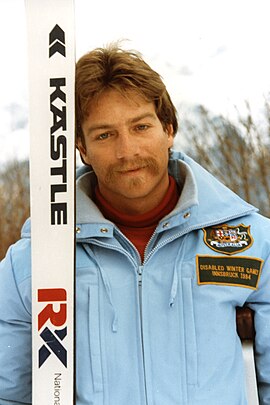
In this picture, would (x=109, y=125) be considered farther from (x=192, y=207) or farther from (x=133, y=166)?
(x=192, y=207)

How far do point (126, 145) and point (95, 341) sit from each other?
19.3 inches

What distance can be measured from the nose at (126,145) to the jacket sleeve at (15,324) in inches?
13.9

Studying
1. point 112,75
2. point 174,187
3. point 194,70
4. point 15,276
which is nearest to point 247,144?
point 194,70

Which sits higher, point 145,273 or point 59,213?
point 59,213

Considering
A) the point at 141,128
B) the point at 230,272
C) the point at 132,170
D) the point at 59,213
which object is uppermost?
the point at 141,128

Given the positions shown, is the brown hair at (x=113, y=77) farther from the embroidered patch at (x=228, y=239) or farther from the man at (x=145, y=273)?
the embroidered patch at (x=228, y=239)

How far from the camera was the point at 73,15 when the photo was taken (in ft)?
5.08

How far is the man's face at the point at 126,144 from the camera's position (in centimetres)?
173

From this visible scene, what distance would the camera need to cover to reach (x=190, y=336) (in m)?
1.72

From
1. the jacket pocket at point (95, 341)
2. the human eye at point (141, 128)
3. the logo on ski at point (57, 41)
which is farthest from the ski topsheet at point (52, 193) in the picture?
the human eye at point (141, 128)

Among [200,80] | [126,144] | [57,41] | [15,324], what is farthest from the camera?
[200,80]

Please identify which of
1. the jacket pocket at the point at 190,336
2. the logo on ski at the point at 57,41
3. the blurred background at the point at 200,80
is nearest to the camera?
the logo on ski at the point at 57,41

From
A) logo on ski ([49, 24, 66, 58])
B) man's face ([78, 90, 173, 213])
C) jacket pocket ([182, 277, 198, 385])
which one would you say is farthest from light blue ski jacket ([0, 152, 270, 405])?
logo on ski ([49, 24, 66, 58])

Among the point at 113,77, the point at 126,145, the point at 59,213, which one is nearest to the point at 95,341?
the point at 59,213
